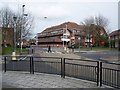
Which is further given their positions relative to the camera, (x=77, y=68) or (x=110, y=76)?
(x=77, y=68)

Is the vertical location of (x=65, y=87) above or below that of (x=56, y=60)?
below

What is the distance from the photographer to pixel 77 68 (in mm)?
8703

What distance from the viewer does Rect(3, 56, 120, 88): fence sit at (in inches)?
290

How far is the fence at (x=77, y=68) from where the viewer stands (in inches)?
290

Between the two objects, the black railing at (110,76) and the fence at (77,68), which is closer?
the black railing at (110,76)

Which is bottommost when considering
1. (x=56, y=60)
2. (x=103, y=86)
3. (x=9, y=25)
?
(x=103, y=86)

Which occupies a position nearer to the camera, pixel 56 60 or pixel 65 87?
pixel 65 87

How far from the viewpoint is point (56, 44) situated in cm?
8725

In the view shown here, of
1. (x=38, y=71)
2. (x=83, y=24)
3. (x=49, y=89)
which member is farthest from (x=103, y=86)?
(x=83, y=24)

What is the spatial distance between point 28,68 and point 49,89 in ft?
14.4

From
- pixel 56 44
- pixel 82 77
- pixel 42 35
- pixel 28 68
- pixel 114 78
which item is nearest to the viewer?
pixel 114 78

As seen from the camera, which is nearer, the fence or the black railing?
the black railing

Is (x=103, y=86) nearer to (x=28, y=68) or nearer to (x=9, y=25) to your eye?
(x=28, y=68)

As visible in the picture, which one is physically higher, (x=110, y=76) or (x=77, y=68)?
(x=77, y=68)
